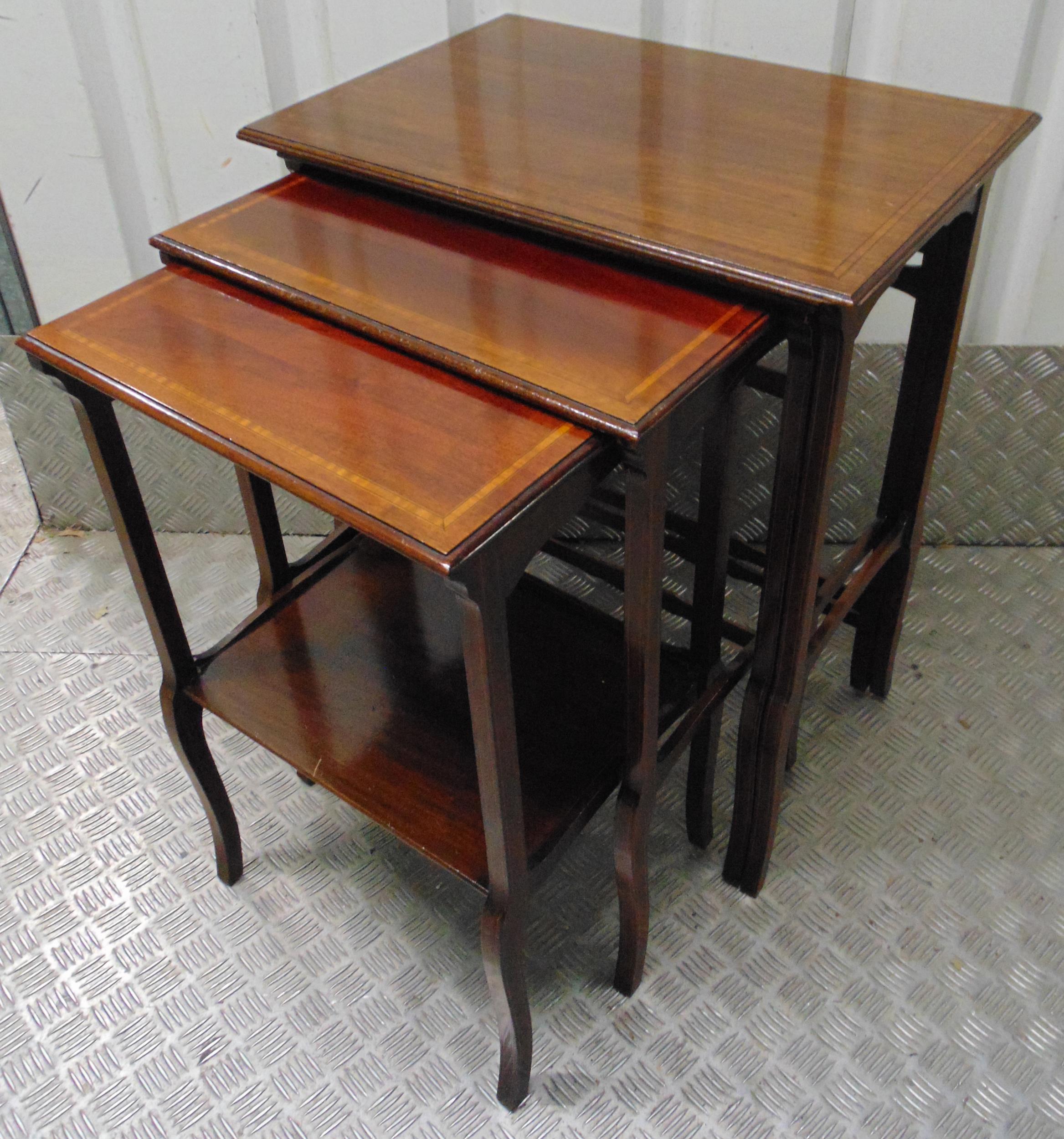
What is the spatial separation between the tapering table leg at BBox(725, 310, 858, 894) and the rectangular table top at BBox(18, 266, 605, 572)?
0.31m

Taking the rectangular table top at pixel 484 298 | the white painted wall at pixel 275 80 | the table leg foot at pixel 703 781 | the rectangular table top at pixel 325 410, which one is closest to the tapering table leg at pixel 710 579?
the table leg foot at pixel 703 781

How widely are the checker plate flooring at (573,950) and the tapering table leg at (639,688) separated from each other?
0.16m

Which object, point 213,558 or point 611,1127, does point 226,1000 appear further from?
point 213,558

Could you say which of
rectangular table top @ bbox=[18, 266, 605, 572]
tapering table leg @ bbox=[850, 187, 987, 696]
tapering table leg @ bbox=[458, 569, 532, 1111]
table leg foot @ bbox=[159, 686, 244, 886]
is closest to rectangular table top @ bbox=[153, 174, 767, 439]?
rectangular table top @ bbox=[18, 266, 605, 572]

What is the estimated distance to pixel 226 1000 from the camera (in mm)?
1693

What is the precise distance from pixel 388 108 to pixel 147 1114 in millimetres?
1446

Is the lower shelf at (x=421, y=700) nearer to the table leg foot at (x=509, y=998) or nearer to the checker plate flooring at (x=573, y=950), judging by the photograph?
the table leg foot at (x=509, y=998)

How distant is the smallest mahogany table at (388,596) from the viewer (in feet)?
3.49

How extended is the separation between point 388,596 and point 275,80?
101 cm

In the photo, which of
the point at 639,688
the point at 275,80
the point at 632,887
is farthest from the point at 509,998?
the point at 275,80

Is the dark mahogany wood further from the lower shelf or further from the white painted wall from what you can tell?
the white painted wall

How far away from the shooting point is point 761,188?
52.7 inches

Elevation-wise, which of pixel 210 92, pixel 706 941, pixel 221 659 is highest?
pixel 210 92

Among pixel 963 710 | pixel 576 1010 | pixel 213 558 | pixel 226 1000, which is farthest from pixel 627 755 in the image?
pixel 213 558
